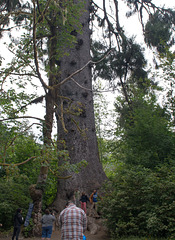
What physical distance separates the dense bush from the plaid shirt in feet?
10.4

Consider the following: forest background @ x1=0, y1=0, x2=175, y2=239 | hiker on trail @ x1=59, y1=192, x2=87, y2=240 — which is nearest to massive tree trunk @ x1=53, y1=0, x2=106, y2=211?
forest background @ x1=0, y1=0, x2=175, y2=239

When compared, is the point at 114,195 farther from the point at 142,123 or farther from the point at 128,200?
the point at 142,123

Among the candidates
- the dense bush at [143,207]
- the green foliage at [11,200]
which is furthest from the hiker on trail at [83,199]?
the green foliage at [11,200]

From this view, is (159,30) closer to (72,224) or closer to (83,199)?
(83,199)

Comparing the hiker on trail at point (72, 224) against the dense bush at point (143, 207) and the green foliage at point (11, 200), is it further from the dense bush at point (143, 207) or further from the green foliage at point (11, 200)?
the green foliage at point (11, 200)

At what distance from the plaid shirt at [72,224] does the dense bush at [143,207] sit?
316cm

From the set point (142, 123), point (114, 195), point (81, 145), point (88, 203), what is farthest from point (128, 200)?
point (142, 123)

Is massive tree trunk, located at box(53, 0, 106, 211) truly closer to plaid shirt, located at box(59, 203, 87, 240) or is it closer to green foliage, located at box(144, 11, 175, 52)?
green foliage, located at box(144, 11, 175, 52)

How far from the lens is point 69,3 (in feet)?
27.5

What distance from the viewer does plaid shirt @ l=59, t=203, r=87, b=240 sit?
446 cm

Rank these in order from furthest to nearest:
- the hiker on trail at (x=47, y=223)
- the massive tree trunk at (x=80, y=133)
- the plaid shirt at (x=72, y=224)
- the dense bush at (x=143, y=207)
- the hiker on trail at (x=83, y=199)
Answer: the massive tree trunk at (x=80, y=133), the hiker on trail at (x=83, y=199), the hiker on trail at (x=47, y=223), the dense bush at (x=143, y=207), the plaid shirt at (x=72, y=224)

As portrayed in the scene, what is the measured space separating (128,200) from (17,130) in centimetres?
397

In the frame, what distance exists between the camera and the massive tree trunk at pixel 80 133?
11.0 meters

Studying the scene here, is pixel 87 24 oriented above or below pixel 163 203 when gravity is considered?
above
